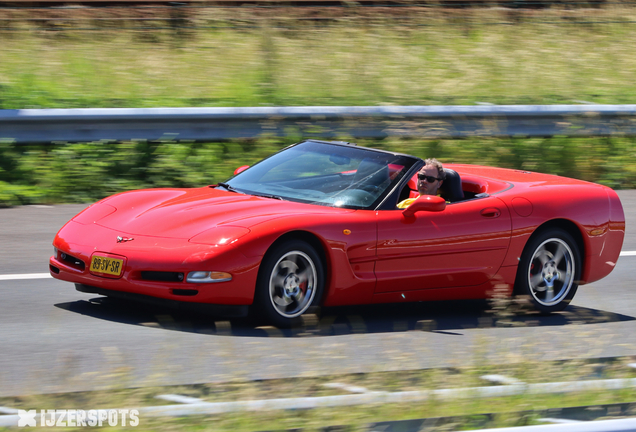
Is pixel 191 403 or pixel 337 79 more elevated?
pixel 337 79

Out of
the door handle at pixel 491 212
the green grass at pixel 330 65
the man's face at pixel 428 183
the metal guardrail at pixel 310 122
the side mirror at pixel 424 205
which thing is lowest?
the door handle at pixel 491 212

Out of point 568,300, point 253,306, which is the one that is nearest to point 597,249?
point 568,300

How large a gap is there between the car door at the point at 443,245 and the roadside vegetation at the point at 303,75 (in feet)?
14.5

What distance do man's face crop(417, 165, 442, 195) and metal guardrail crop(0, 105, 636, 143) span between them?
13.7ft

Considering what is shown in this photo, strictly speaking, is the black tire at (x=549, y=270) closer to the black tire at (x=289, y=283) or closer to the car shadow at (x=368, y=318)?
the car shadow at (x=368, y=318)

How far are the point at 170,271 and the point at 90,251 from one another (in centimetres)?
61

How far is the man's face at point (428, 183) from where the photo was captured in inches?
267

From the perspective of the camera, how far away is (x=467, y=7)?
18.9 meters

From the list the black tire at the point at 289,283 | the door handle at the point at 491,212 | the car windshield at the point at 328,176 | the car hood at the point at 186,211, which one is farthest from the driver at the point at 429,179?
the black tire at the point at 289,283

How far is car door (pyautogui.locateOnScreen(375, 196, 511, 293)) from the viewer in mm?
6223

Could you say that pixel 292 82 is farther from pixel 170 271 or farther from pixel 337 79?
pixel 170 271

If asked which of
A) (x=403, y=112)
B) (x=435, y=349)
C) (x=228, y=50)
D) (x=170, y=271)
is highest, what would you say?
(x=228, y=50)

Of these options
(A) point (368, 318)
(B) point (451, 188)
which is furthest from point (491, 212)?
(A) point (368, 318)

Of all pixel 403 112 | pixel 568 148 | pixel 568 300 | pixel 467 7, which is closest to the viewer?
pixel 568 300
